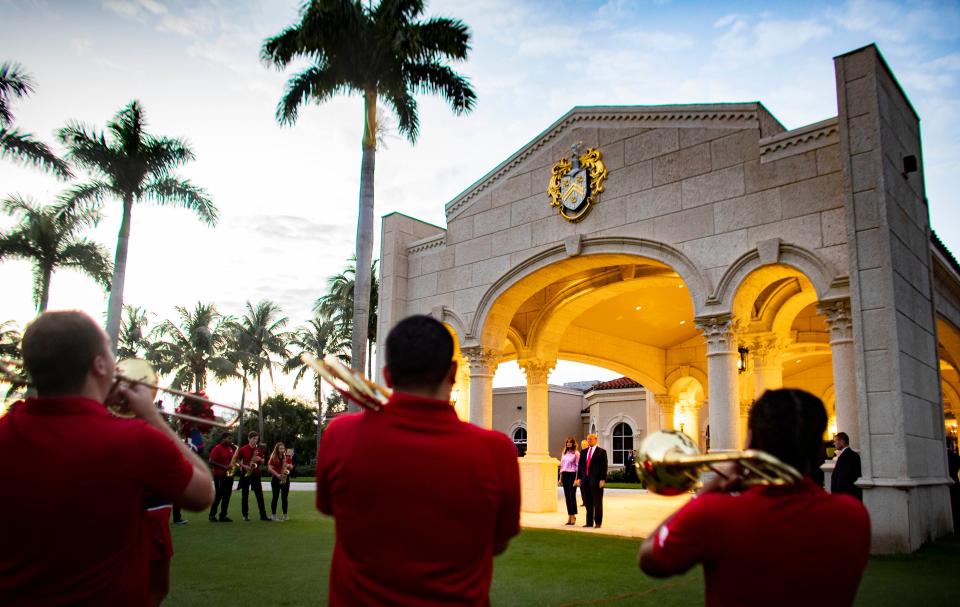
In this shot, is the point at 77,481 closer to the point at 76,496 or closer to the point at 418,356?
the point at 76,496

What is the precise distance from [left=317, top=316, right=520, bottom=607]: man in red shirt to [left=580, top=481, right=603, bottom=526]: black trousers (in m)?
12.1

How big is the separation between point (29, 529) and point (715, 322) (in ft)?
39.4

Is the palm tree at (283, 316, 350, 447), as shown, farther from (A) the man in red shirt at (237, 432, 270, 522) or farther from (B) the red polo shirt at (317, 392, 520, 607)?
(B) the red polo shirt at (317, 392, 520, 607)

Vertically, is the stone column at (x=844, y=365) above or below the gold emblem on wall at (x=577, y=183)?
below

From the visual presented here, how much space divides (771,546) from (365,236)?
15.2m

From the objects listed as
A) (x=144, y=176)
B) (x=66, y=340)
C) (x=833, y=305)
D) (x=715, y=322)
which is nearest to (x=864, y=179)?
(x=833, y=305)

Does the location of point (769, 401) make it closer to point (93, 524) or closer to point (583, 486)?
point (93, 524)

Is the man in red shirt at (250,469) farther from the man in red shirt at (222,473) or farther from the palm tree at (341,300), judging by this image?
the palm tree at (341,300)

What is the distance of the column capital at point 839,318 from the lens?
11234 mm

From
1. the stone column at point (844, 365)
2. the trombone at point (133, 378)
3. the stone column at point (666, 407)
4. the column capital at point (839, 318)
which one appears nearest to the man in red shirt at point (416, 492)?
the trombone at point (133, 378)

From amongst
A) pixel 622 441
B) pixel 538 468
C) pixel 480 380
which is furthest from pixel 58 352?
pixel 622 441

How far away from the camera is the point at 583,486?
46.6 ft

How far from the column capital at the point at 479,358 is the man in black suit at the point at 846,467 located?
27.4 ft

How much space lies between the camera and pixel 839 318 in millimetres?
11312
